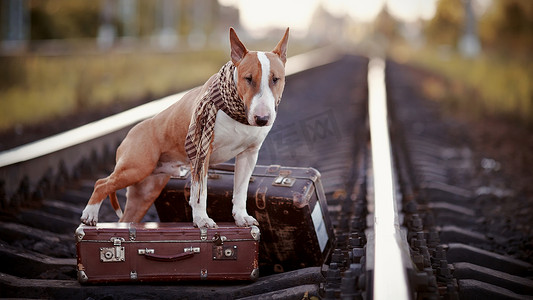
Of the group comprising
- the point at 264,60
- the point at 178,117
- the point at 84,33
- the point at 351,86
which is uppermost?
the point at 84,33

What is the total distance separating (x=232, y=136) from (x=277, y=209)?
0.58 meters

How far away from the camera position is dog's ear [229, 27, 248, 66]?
11.8 feet

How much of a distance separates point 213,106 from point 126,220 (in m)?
1.03

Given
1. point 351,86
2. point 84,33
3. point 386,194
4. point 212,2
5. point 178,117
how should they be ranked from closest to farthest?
1. point 178,117
2. point 386,194
3. point 351,86
4. point 84,33
5. point 212,2

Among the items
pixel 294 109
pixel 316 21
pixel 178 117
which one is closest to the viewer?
pixel 178 117

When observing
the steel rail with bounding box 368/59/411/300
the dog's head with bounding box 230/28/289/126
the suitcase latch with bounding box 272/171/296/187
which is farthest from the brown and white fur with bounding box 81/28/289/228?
the steel rail with bounding box 368/59/411/300

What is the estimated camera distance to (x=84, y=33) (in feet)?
137

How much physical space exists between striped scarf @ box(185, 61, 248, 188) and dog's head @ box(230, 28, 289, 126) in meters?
0.07

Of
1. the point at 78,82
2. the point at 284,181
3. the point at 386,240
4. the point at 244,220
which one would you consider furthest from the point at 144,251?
the point at 78,82

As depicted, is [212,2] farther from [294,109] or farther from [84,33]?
[294,109]

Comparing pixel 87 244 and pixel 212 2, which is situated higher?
pixel 212 2

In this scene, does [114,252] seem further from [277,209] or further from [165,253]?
[277,209]

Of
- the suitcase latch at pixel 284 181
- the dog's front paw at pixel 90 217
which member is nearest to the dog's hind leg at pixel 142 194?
the dog's front paw at pixel 90 217

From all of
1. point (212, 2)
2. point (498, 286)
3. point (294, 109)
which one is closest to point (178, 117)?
point (498, 286)
